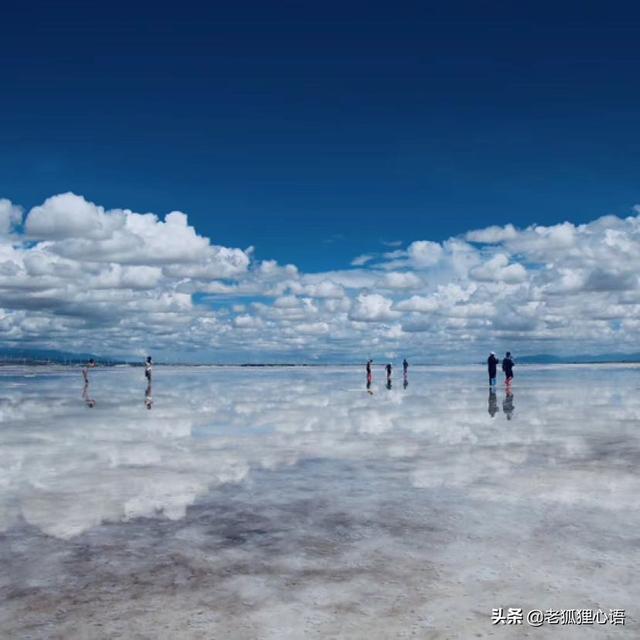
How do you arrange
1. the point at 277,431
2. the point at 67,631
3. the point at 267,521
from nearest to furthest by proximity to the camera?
the point at 67,631
the point at 267,521
the point at 277,431

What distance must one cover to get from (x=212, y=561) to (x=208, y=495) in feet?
13.1

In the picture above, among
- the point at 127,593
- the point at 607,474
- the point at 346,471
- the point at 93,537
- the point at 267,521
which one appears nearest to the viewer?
the point at 127,593

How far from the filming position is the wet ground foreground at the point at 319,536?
631cm

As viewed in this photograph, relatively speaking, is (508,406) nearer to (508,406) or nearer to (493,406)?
(508,406)

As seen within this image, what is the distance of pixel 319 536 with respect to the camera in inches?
363

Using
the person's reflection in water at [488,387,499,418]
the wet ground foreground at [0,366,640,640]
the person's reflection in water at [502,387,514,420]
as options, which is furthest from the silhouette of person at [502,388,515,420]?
the wet ground foreground at [0,366,640,640]

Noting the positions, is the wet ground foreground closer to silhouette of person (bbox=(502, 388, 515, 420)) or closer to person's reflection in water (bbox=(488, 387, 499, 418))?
silhouette of person (bbox=(502, 388, 515, 420))

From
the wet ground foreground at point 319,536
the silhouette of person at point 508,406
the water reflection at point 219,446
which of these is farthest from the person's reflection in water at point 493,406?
the wet ground foreground at point 319,536

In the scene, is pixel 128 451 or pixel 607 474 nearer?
pixel 607 474

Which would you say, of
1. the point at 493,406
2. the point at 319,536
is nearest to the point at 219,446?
the point at 319,536

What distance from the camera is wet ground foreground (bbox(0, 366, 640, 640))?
20.7ft

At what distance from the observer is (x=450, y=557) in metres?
8.14

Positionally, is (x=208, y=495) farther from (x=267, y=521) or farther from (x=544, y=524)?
(x=544, y=524)

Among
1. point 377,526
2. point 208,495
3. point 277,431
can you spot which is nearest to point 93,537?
point 208,495
